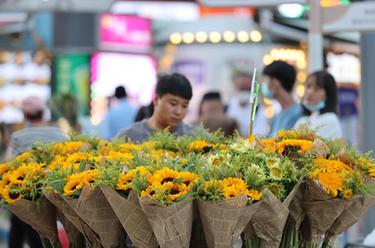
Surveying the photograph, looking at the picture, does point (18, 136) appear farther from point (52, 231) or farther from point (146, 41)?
point (146, 41)

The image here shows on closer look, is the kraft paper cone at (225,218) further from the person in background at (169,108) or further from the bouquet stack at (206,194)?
the person in background at (169,108)

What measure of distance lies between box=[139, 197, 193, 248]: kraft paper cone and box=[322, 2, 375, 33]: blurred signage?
3.76m

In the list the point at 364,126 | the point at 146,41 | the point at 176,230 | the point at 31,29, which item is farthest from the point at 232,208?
the point at 146,41

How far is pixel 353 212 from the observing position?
423 centimetres

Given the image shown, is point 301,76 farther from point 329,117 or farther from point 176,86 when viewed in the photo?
point 176,86

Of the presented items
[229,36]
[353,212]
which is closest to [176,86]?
[353,212]

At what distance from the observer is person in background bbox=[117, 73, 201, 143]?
5.93m

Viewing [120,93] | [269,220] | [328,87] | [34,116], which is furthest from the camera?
[120,93]

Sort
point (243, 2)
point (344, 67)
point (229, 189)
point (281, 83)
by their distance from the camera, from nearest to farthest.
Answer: point (229, 189)
point (281, 83)
point (243, 2)
point (344, 67)

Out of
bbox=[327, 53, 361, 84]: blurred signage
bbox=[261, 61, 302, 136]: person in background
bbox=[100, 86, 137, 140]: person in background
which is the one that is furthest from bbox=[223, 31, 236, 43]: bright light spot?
bbox=[261, 61, 302, 136]: person in background

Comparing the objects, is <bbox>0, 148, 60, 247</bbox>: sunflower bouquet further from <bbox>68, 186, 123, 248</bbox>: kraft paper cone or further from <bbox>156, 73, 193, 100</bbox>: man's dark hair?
<bbox>156, 73, 193, 100</bbox>: man's dark hair

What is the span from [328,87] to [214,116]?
330cm

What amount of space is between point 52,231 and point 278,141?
3.89ft

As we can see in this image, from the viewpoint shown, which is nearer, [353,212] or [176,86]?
[353,212]
